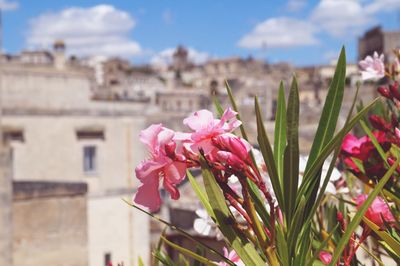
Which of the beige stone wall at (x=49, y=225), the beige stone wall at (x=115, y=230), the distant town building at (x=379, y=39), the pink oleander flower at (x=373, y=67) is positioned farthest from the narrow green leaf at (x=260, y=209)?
the distant town building at (x=379, y=39)

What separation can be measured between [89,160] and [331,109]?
73.6 ft

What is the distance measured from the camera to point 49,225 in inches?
448

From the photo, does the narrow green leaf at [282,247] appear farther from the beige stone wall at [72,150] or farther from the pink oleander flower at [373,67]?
the beige stone wall at [72,150]

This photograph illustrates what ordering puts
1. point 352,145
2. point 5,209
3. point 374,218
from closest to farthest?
1. point 374,218
2. point 352,145
3. point 5,209

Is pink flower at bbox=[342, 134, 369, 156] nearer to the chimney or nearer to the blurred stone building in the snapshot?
the blurred stone building

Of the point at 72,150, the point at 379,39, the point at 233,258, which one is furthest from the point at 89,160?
the point at 379,39

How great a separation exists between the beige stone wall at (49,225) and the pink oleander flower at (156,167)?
9.63 metres

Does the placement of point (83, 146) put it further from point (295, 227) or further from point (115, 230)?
point (295, 227)

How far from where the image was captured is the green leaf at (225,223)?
1.67m

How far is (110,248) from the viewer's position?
2181cm

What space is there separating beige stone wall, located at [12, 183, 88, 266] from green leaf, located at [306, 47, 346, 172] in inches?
388

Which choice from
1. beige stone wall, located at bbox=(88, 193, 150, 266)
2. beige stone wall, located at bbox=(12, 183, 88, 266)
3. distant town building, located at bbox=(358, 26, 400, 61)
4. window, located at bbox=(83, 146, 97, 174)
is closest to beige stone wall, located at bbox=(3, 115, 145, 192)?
window, located at bbox=(83, 146, 97, 174)

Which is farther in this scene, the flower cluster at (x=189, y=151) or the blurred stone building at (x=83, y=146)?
the blurred stone building at (x=83, y=146)

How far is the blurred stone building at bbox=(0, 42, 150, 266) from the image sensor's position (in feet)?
72.8
